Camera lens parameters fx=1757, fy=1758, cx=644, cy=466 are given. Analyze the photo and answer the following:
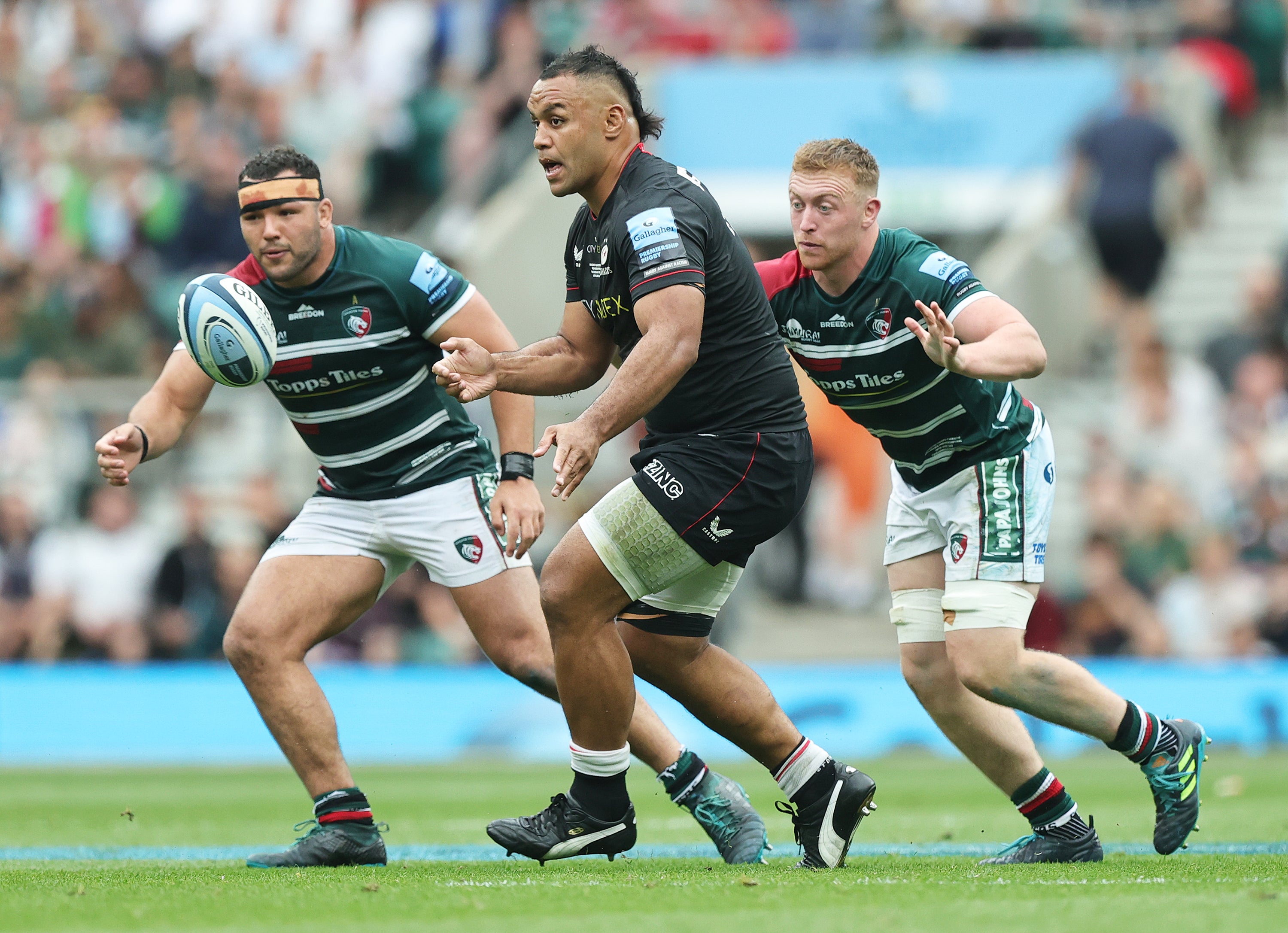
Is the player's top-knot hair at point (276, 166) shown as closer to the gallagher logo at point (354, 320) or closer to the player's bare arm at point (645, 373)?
the gallagher logo at point (354, 320)

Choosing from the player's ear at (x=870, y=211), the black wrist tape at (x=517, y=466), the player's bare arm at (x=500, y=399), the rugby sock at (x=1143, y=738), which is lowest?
the rugby sock at (x=1143, y=738)

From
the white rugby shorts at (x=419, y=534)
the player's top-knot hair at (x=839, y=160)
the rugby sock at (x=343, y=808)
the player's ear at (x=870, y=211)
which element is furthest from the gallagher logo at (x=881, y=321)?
the rugby sock at (x=343, y=808)

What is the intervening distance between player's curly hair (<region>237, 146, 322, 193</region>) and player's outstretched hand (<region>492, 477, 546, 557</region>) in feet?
4.80

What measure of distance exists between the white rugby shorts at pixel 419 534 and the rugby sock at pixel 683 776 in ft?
3.47

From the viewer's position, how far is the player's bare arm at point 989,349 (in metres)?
5.77

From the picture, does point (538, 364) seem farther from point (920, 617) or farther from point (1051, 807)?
point (1051, 807)

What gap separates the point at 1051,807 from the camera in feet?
21.6

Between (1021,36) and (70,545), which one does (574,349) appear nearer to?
(70,545)

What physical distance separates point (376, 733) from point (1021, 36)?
10267 mm

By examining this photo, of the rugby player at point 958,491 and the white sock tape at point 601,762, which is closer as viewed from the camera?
the white sock tape at point 601,762

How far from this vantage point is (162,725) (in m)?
13.3

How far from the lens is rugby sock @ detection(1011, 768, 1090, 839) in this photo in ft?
21.6

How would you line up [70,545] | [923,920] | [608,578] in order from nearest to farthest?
[923,920] < [608,578] < [70,545]

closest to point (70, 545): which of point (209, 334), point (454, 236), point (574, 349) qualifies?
point (454, 236)
